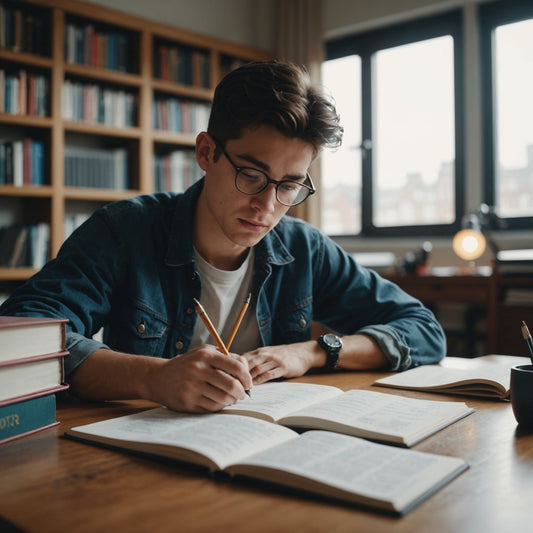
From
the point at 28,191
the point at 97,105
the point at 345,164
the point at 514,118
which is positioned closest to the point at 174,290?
the point at 28,191

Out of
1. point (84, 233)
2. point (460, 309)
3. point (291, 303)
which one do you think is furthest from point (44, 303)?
point (460, 309)

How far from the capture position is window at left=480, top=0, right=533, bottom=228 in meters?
3.59

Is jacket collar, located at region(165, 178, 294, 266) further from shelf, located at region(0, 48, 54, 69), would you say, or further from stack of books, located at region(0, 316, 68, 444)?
shelf, located at region(0, 48, 54, 69)

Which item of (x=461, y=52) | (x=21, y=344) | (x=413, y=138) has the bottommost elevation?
(x=21, y=344)

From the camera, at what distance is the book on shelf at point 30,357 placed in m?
0.76

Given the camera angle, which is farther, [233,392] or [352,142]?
[352,142]

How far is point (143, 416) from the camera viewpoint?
883 mm

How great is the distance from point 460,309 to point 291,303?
2442 mm

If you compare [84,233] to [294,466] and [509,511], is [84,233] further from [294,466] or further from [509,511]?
[509,511]

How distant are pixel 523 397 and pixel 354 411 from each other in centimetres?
25

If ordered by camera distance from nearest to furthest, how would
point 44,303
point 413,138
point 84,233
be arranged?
point 44,303, point 84,233, point 413,138

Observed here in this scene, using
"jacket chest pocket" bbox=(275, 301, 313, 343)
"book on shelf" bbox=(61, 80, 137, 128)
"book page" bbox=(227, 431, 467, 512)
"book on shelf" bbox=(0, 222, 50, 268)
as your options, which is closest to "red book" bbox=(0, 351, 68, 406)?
"book page" bbox=(227, 431, 467, 512)

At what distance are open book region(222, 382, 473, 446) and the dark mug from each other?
0.08 meters

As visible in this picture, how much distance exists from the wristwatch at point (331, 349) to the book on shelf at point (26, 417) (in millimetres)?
610
